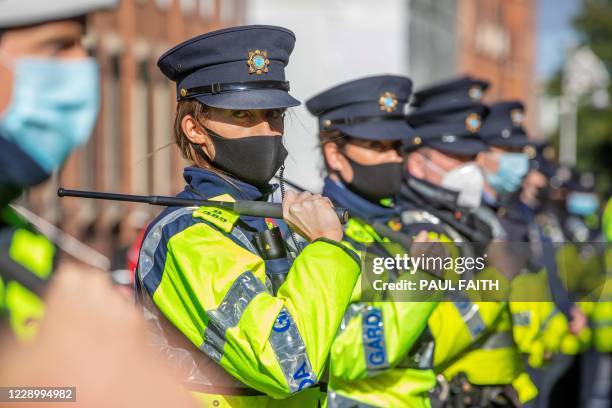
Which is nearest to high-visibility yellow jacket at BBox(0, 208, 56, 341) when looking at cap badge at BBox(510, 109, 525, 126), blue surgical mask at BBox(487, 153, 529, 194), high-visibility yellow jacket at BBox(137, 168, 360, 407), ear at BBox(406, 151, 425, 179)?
high-visibility yellow jacket at BBox(137, 168, 360, 407)

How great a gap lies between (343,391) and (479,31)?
4640cm

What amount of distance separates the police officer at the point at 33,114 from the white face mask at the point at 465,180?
351 centimetres

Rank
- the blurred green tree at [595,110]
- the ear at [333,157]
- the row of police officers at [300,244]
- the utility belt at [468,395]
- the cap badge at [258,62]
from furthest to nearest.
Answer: the blurred green tree at [595,110] → the utility belt at [468,395] → the ear at [333,157] → the cap badge at [258,62] → the row of police officers at [300,244]

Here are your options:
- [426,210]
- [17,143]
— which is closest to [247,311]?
[17,143]

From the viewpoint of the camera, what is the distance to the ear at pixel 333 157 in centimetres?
398

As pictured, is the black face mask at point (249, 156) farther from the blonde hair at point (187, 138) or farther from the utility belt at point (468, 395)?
the utility belt at point (468, 395)

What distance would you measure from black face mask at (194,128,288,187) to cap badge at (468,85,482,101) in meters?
3.14

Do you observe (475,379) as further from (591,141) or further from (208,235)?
(591,141)

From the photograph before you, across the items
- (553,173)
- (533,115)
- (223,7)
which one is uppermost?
(533,115)

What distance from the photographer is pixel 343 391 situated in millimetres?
3682

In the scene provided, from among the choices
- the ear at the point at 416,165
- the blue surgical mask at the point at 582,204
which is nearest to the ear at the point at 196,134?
the ear at the point at 416,165

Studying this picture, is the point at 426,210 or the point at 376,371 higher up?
the point at 426,210

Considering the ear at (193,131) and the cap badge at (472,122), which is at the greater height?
the cap badge at (472,122)

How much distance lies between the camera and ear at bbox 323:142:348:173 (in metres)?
3.98
